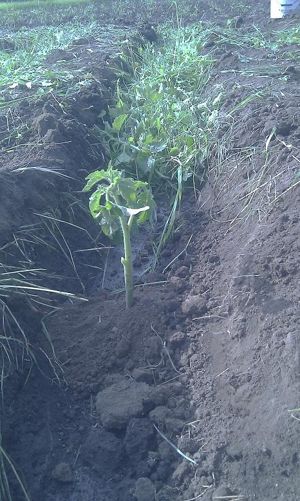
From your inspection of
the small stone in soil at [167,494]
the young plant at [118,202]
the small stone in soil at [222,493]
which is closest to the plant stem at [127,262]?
the young plant at [118,202]

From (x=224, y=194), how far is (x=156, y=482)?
2.22 meters

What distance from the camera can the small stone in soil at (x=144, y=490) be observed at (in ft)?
8.96

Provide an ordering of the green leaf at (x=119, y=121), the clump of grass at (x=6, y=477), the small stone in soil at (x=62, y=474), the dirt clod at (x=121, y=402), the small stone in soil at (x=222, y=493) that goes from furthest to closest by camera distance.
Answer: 1. the green leaf at (x=119, y=121)
2. the dirt clod at (x=121, y=402)
3. the small stone in soil at (x=62, y=474)
4. the clump of grass at (x=6, y=477)
5. the small stone in soil at (x=222, y=493)

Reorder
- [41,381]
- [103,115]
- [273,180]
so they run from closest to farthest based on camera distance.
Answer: [41,381], [273,180], [103,115]

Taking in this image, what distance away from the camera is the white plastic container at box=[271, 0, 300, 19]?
29.4 ft

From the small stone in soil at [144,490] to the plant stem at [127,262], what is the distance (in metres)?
1.13

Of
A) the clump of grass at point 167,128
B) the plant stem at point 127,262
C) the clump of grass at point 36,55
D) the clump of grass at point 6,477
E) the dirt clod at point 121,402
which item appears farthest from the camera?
the clump of grass at point 36,55

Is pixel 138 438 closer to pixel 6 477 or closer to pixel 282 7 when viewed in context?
pixel 6 477

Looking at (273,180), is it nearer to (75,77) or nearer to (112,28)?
(75,77)

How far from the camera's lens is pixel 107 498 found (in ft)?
9.25

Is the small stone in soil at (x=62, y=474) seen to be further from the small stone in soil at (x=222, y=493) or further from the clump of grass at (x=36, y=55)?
the clump of grass at (x=36, y=55)

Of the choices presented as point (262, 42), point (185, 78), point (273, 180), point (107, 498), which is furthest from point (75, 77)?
point (107, 498)

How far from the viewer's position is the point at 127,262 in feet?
11.7

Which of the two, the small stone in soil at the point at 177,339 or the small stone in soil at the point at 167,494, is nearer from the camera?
the small stone in soil at the point at 167,494
